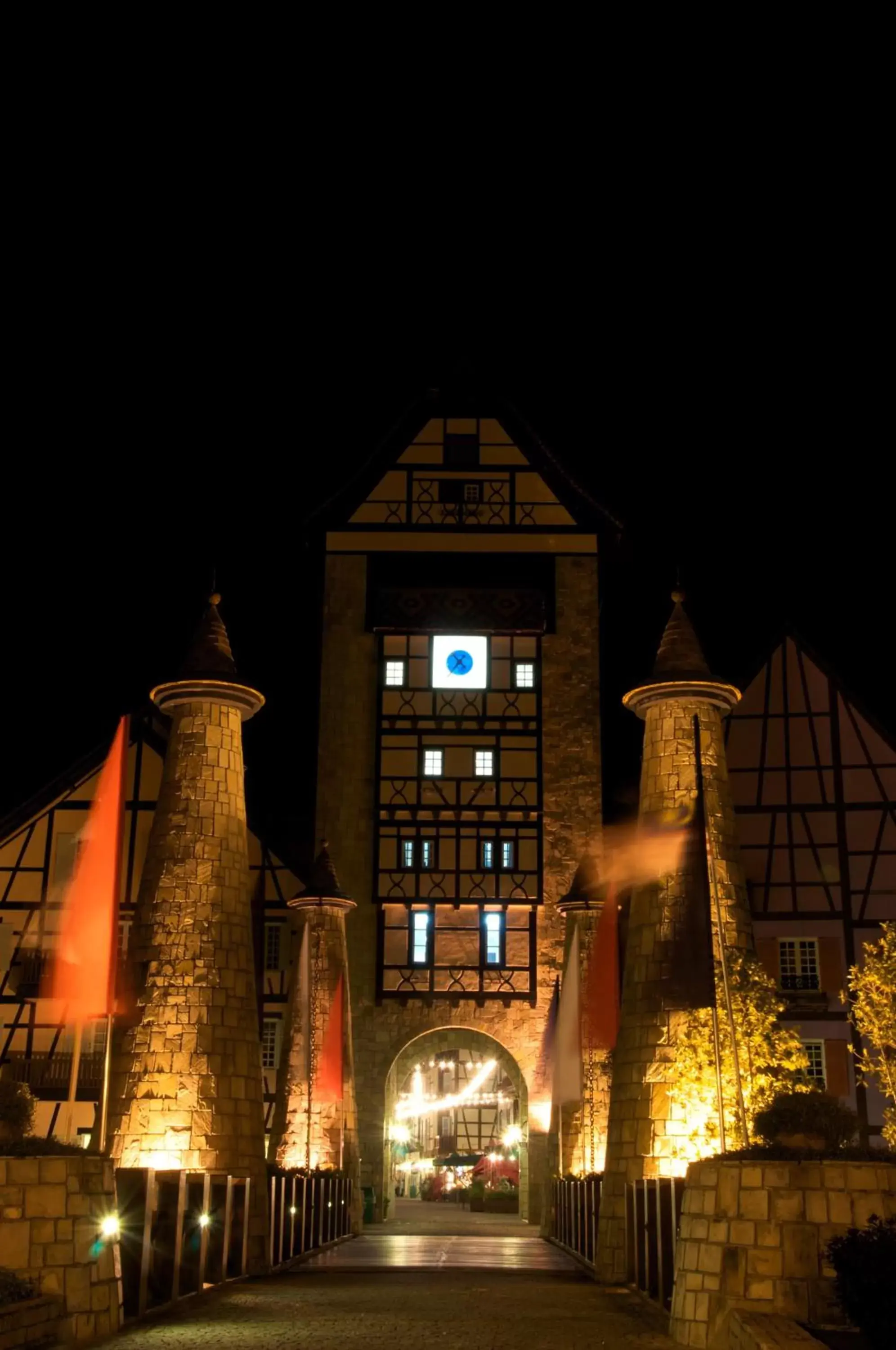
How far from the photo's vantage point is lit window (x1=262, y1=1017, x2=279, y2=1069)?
3834 cm

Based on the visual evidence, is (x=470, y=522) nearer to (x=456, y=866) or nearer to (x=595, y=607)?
(x=595, y=607)

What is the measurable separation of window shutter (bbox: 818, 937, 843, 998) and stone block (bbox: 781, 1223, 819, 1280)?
23.0 meters

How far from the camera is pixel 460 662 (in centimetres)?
→ 4038

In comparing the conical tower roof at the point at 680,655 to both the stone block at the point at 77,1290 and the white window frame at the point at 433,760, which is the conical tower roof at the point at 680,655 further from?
the white window frame at the point at 433,760

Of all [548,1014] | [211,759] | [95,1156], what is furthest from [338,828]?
[95,1156]

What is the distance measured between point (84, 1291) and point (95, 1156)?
1.20m

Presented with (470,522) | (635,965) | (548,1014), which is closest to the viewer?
(635,965)

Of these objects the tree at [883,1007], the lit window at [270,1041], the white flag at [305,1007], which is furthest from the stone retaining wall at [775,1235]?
the lit window at [270,1041]

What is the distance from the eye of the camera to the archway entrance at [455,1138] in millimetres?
38281

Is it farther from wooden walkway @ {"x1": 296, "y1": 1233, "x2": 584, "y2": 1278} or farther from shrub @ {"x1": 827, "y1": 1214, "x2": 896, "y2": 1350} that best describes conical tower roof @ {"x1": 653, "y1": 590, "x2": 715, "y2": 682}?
shrub @ {"x1": 827, "y1": 1214, "x2": 896, "y2": 1350}

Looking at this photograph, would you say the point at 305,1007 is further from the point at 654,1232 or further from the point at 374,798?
the point at 654,1232

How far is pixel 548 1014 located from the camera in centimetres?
3775

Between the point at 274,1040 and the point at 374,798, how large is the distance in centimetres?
652

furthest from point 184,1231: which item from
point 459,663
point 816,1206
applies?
point 459,663
